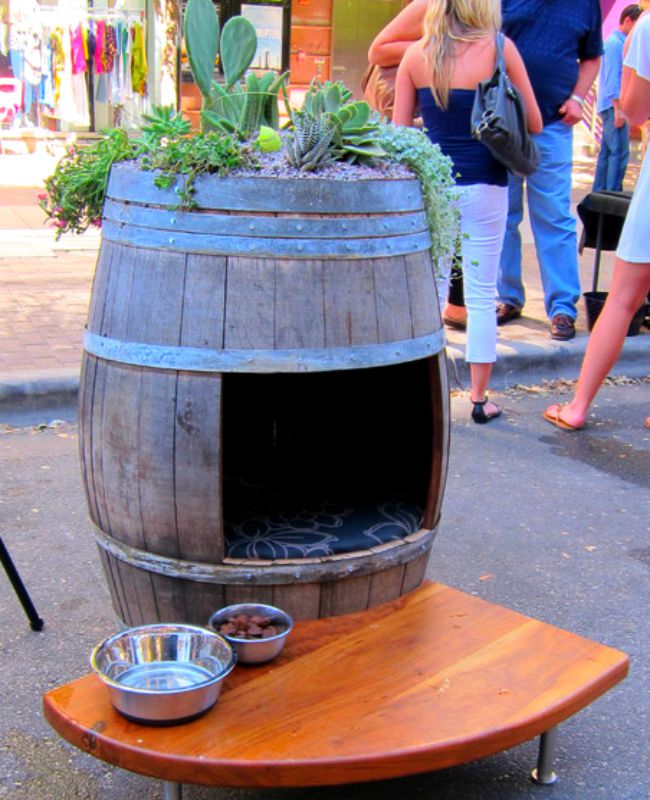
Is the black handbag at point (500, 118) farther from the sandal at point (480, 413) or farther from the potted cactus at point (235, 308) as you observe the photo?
the potted cactus at point (235, 308)

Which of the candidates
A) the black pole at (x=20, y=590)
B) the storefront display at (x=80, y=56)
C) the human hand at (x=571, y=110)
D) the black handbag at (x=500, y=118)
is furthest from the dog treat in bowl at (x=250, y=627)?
the storefront display at (x=80, y=56)

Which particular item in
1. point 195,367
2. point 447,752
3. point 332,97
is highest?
point 332,97

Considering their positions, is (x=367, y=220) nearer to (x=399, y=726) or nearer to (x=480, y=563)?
(x=399, y=726)

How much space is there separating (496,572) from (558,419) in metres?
1.69

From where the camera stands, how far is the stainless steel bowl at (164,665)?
1.98 m

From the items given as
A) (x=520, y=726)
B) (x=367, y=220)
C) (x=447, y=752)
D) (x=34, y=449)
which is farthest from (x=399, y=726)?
(x=34, y=449)

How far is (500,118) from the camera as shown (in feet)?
13.5

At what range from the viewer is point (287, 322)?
219cm

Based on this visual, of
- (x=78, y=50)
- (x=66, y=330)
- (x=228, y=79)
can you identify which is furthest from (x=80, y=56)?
(x=228, y=79)

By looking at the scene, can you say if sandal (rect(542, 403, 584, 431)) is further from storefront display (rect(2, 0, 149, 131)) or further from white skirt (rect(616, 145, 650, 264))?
storefront display (rect(2, 0, 149, 131))

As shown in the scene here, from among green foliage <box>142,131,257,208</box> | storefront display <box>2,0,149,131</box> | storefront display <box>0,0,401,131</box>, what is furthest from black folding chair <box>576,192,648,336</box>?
storefront display <box>2,0,149,131</box>

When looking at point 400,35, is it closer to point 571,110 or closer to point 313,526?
point 571,110

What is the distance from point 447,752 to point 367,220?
1.13m

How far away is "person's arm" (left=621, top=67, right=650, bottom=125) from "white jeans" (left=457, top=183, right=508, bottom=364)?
656 millimetres
